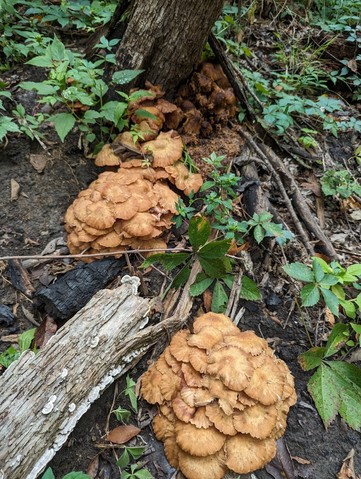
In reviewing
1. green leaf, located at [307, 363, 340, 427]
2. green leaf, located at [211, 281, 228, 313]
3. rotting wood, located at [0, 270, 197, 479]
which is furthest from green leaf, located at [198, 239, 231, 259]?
green leaf, located at [307, 363, 340, 427]

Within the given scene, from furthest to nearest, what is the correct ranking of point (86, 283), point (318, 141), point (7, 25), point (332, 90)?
point (332, 90)
point (318, 141)
point (7, 25)
point (86, 283)

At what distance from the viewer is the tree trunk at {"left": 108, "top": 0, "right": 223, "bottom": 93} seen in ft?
12.1

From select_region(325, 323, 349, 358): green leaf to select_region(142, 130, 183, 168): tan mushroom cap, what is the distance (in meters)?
2.13

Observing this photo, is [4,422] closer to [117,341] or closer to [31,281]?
Answer: [117,341]

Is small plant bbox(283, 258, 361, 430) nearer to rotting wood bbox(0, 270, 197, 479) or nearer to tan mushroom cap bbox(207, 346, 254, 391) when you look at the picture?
tan mushroom cap bbox(207, 346, 254, 391)

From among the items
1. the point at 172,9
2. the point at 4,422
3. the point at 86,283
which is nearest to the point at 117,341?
the point at 86,283

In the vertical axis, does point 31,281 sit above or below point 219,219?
below

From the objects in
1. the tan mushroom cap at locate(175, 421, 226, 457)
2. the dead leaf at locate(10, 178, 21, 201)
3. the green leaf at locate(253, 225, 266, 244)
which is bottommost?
the tan mushroom cap at locate(175, 421, 226, 457)

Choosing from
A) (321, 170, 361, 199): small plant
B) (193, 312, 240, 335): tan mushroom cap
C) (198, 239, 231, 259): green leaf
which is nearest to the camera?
(193, 312, 240, 335): tan mushroom cap

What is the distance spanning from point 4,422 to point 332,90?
6.05 metres

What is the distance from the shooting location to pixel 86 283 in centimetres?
325

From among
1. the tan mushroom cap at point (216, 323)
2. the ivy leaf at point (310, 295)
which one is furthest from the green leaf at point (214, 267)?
the ivy leaf at point (310, 295)

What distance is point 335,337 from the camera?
3.14 m

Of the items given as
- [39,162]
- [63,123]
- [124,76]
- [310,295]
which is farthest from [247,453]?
[124,76]
